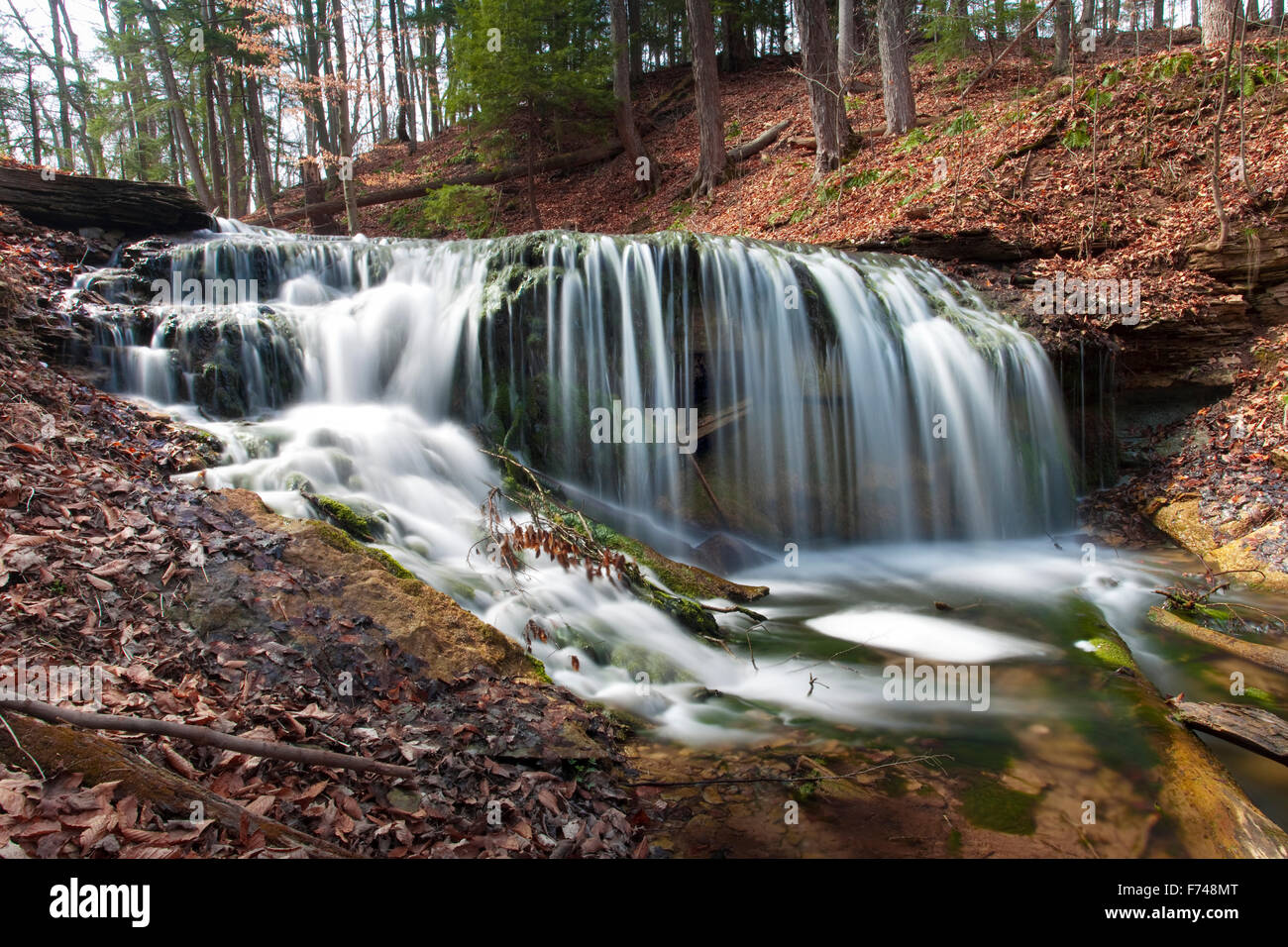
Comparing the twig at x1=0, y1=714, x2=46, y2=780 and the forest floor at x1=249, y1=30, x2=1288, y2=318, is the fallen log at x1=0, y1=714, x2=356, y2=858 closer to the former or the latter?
the twig at x1=0, y1=714, x2=46, y2=780

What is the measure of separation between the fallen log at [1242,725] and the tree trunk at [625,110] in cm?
1717

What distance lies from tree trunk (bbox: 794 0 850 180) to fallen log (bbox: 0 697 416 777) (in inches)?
570

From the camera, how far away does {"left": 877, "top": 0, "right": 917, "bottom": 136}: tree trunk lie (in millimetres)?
14320

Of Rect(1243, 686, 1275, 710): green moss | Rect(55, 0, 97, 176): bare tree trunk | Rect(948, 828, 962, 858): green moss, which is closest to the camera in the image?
Rect(948, 828, 962, 858): green moss

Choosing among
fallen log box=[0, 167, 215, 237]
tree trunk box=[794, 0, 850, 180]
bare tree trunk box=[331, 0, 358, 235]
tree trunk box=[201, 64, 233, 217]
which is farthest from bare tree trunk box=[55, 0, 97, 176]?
tree trunk box=[794, 0, 850, 180]

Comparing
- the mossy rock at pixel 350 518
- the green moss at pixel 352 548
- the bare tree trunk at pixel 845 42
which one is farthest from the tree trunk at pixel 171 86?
the green moss at pixel 352 548

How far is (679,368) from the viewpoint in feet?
29.0

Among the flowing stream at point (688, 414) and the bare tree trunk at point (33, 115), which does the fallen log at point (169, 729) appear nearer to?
the flowing stream at point (688, 414)

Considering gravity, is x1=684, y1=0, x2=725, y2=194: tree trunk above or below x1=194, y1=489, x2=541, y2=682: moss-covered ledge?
above

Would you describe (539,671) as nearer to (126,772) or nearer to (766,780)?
(766,780)

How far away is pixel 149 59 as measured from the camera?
71.3ft

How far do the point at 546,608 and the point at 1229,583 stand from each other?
21.8ft
